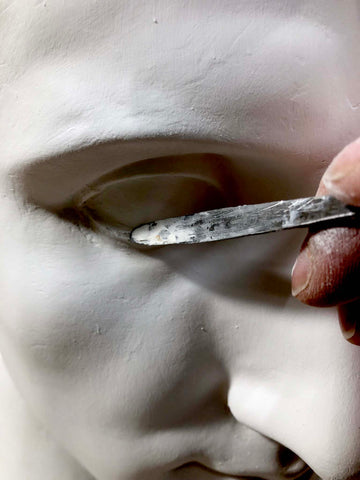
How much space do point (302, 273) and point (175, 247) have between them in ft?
0.47

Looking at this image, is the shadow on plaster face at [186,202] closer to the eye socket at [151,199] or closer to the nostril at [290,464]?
the eye socket at [151,199]

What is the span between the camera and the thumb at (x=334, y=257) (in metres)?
0.47

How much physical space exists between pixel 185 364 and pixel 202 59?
0.96 ft

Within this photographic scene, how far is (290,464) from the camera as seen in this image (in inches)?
27.1

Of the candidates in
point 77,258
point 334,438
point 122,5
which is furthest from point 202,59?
point 334,438

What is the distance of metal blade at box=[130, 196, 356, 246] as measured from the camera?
1.59 feet

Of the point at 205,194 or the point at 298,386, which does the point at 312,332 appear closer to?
the point at 298,386

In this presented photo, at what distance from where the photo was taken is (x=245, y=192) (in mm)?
594

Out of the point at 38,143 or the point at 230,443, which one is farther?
the point at 230,443

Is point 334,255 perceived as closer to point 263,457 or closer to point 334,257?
point 334,257

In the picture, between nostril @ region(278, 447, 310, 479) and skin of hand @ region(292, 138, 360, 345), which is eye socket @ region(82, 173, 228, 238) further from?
nostril @ region(278, 447, 310, 479)

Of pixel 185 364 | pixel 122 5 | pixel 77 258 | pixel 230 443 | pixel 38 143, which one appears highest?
pixel 122 5

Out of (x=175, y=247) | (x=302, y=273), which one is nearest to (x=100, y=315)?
(x=175, y=247)

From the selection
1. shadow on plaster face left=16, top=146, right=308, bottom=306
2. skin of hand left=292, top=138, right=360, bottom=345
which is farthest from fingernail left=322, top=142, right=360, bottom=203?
shadow on plaster face left=16, top=146, right=308, bottom=306
